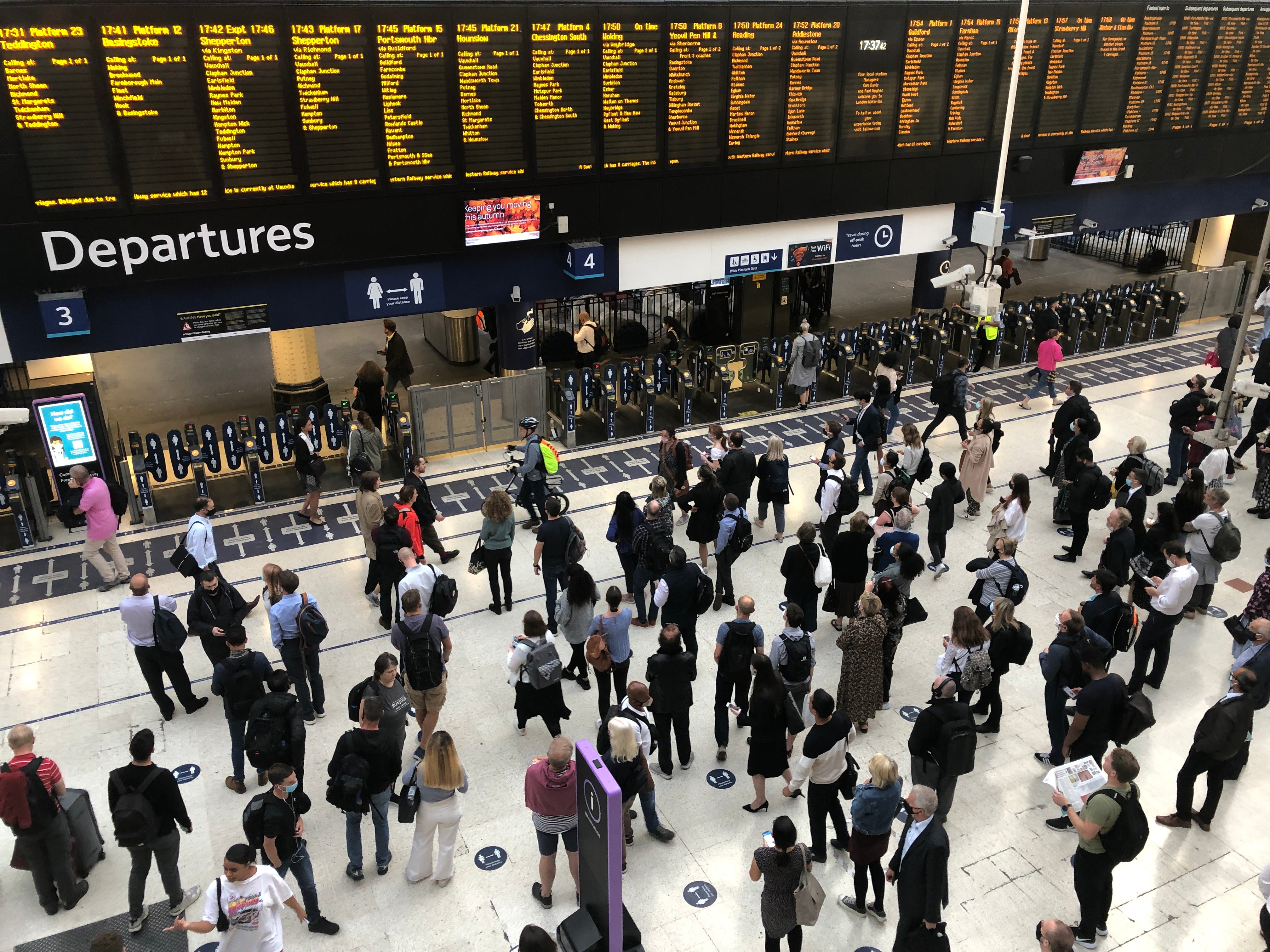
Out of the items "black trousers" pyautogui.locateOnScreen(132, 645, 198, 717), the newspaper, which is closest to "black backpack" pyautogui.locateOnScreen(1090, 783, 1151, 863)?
the newspaper

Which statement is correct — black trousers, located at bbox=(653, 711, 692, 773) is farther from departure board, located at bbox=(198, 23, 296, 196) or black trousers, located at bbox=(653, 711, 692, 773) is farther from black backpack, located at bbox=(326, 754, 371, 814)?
departure board, located at bbox=(198, 23, 296, 196)

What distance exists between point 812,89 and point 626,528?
8867 millimetres

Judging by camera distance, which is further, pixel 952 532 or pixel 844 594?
pixel 952 532

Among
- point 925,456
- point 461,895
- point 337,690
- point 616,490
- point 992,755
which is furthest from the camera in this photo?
point 616,490

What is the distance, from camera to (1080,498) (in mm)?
11609

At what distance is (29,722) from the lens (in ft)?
31.4

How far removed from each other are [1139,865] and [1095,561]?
5104 mm

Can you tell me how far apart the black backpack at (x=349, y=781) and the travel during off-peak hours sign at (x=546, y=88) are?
826 cm

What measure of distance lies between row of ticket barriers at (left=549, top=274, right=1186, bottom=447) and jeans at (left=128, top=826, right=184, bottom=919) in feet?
30.7

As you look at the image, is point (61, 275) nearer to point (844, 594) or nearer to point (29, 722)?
point (29, 722)

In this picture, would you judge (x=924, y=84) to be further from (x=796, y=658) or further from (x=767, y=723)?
(x=767, y=723)

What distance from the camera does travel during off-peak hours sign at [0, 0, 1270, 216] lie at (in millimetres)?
11539

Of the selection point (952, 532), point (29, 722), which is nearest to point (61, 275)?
point (29, 722)

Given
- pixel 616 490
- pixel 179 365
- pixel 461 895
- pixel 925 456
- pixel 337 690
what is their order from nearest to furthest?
pixel 461 895 < pixel 337 690 < pixel 925 456 < pixel 616 490 < pixel 179 365
